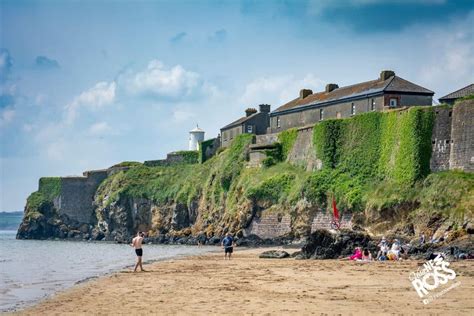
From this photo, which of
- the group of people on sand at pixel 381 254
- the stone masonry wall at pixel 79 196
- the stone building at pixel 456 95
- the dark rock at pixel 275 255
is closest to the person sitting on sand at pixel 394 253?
the group of people on sand at pixel 381 254

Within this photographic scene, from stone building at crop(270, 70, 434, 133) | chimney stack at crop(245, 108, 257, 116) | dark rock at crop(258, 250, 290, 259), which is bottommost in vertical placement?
dark rock at crop(258, 250, 290, 259)

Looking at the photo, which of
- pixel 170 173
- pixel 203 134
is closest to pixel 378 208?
pixel 170 173

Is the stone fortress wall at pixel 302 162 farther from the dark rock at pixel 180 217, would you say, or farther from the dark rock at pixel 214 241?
the dark rock at pixel 180 217

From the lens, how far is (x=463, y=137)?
48094 mm

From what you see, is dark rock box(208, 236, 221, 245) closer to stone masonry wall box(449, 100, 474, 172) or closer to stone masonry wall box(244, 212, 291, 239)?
stone masonry wall box(244, 212, 291, 239)

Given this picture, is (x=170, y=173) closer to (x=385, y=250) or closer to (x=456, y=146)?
(x=456, y=146)

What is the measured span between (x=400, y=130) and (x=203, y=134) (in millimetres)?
52837

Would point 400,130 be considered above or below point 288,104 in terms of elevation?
below

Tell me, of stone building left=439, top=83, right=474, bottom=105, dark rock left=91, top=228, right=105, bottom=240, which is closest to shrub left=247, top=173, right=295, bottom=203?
stone building left=439, top=83, right=474, bottom=105

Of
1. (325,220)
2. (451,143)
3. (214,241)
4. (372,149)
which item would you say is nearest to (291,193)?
(325,220)

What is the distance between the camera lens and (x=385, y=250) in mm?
35719

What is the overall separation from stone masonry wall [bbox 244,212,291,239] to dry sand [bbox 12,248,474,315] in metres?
27.3

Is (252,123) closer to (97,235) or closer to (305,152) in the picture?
(305,152)

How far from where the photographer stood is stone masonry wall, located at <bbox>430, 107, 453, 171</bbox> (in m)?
49.4
